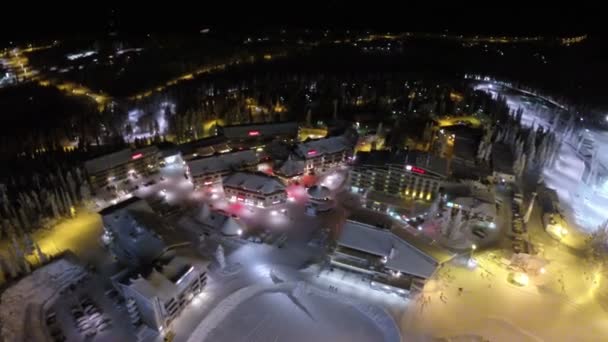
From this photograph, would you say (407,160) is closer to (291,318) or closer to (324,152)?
(324,152)

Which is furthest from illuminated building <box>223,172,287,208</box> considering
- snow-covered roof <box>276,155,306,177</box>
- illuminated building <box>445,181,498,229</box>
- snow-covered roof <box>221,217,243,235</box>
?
illuminated building <box>445,181,498,229</box>

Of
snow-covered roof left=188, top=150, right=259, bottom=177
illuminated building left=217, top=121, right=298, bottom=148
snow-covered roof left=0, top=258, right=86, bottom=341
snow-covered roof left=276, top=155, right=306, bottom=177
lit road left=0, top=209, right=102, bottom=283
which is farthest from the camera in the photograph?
illuminated building left=217, top=121, right=298, bottom=148

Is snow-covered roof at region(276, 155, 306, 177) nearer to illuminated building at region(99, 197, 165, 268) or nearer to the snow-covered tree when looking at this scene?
the snow-covered tree

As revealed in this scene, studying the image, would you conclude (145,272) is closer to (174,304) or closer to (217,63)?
(174,304)

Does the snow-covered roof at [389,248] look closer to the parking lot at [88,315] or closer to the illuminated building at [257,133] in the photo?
the parking lot at [88,315]

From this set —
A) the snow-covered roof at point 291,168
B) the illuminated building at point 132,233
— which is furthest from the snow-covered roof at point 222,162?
the illuminated building at point 132,233

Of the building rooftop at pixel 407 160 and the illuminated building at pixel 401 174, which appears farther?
the building rooftop at pixel 407 160
